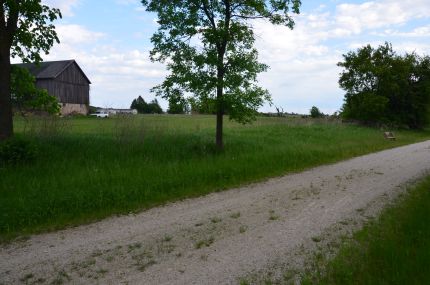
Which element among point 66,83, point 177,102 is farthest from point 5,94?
point 66,83

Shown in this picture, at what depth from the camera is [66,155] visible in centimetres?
1313

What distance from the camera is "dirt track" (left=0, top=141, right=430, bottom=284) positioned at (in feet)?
17.8

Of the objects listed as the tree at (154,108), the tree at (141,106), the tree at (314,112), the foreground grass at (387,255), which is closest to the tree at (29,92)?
the foreground grass at (387,255)

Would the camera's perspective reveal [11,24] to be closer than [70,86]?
Yes

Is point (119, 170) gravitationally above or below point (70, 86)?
below

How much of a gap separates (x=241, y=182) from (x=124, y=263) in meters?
6.49

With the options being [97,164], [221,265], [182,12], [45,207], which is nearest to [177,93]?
[182,12]

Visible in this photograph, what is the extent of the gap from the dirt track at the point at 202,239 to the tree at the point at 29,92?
8.06 metres

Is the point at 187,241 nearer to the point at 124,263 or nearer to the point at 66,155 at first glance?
the point at 124,263

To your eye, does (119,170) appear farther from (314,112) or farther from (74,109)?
(314,112)

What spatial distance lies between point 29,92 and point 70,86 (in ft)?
160

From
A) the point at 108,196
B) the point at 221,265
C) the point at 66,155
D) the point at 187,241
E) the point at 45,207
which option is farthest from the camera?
the point at 66,155

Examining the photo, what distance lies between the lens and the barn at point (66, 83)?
5728 cm

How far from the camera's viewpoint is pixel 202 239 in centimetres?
675
